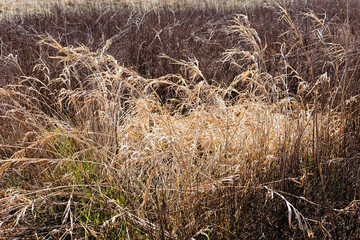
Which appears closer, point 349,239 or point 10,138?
point 349,239

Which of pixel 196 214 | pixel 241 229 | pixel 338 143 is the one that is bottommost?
pixel 241 229

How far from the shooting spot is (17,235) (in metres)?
1.70

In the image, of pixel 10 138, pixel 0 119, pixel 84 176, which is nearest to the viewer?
pixel 84 176

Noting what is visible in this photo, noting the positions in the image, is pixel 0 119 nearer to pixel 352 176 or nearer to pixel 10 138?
pixel 10 138

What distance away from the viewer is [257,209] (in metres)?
1.51

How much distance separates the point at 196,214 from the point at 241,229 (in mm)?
247

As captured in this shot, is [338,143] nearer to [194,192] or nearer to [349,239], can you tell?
[349,239]

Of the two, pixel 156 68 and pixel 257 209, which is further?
pixel 156 68

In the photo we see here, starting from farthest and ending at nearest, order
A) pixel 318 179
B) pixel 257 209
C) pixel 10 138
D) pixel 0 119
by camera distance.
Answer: pixel 0 119, pixel 10 138, pixel 318 179, pixel 257 209

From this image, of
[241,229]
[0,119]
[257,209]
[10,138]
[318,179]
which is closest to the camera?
[257,209]

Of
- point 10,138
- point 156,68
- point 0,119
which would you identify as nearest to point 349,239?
point 10,138

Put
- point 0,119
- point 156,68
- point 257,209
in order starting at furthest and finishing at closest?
1. point 156,68
2. point 0,119
3. point 257,209

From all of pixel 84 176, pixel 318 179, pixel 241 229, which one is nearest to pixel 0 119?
pixel 84 176

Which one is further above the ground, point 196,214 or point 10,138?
point 10,138
